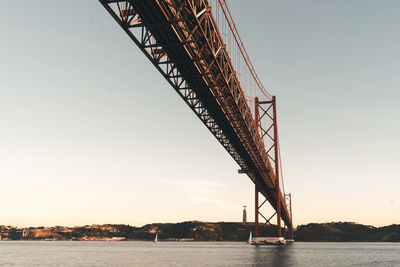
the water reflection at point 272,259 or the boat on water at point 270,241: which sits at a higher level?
the boat on water at point 270,241

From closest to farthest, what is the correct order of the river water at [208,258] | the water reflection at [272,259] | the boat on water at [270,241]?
the water reflection at [272,259], the river water at [208,258], the boat on water at [270,241]

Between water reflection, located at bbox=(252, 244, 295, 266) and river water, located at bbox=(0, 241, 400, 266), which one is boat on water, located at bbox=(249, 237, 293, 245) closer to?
river water, located at bbox=(0, 241, 400, 266)

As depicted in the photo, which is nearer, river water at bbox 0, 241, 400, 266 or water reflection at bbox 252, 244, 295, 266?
water reflection at bbox 252, 244, 295, 266

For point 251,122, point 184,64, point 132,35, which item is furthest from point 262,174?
point 132,35

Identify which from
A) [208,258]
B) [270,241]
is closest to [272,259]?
[208,258]

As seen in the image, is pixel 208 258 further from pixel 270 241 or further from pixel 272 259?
pixel 270 241

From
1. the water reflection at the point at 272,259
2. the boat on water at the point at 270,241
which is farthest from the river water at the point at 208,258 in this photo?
the boat on water at the point at 270,241

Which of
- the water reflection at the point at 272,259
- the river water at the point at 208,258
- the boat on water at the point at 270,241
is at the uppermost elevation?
the boat on water at the point at 270,241

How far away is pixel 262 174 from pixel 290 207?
214 feet

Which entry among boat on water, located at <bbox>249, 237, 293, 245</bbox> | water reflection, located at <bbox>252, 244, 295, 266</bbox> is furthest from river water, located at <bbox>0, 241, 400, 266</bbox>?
boat on water, located at <bbox>249, 237, 293, 245</bbox>

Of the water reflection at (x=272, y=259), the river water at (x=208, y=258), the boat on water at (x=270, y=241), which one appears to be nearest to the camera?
the water reflection at (x=272, y=259)

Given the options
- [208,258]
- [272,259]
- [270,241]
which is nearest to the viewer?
[272,259]

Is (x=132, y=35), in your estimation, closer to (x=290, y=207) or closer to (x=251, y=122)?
(x=251, y=122)

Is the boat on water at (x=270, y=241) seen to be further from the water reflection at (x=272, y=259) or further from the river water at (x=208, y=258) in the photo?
the water reflection at (x=272, y=259)
